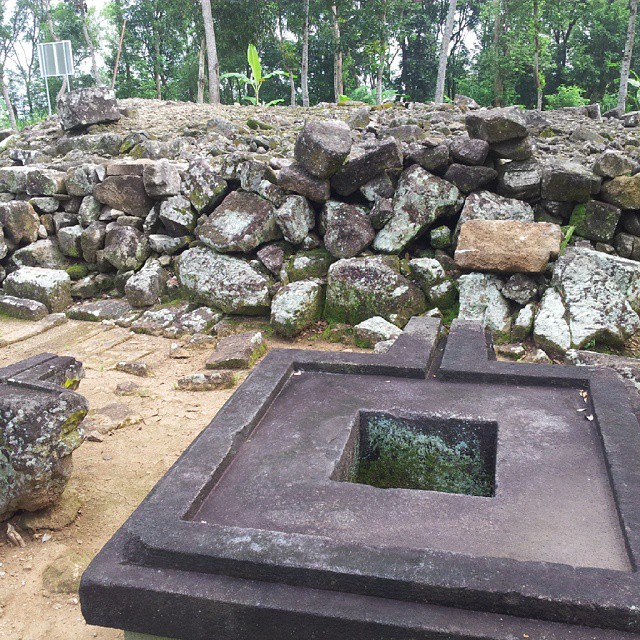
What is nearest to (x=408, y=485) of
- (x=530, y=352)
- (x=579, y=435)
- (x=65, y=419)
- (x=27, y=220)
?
(x=579, y=435)

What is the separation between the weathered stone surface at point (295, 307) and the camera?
5.48 metres

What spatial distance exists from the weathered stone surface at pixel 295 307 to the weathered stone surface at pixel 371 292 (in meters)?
0.18

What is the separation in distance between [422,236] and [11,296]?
436 cm

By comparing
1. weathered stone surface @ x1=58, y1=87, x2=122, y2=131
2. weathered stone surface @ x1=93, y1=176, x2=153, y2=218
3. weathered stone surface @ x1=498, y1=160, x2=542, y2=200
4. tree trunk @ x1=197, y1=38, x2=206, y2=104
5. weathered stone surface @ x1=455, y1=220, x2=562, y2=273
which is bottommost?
weathered stone surface @ x1=455, y1=220, x2=562, y2=273

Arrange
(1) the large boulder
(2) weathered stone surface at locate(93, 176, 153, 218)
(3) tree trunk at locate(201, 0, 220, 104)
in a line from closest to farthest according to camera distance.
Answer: (1) the large boulder, (2) weathered stone surface at locate(93, 176, 153, 218), (3) tree trunk at locate(201, 0, 220, 104)

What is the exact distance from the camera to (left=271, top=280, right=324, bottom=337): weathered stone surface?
5.48m

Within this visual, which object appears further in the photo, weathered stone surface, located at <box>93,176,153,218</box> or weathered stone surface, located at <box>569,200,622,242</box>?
weathered stone surface, located at <box>93,176,153,218</box>

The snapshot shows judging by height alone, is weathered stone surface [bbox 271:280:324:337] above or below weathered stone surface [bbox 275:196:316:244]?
below

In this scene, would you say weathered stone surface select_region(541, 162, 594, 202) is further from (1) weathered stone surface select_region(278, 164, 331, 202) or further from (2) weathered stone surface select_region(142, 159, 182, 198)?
(2) weathered stone surface select_region(142, 159, 182, 198)

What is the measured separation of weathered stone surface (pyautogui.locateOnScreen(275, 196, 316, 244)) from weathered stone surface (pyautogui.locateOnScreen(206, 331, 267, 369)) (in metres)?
1.07

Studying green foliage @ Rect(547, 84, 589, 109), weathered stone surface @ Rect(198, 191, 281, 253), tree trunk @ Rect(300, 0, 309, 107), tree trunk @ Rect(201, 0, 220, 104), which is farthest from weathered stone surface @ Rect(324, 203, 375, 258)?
green foliage @ Rect(547, 84, 589, 109)

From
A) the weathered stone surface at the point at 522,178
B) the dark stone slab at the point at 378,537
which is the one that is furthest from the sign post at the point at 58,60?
the dark stone slab at the point at 378,537

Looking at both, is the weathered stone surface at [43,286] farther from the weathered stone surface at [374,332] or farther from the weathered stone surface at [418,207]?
the weathered stone surface at [418,207]

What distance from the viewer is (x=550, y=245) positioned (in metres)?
5.00
